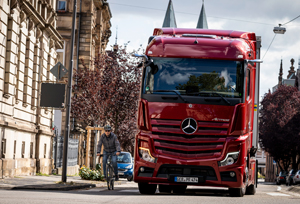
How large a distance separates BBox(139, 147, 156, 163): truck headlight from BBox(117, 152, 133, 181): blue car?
724 inches

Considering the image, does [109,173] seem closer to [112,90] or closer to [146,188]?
[146,188]

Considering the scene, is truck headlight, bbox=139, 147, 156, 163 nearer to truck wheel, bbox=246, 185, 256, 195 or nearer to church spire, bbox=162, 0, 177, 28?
truck wheel, bbox=246, 185, 256, 195

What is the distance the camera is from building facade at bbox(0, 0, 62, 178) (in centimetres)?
2098

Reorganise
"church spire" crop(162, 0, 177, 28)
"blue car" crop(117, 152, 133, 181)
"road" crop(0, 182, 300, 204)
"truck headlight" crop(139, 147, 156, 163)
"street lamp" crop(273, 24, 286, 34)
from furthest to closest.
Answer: "church spire" crop(162, 0, 177, 28) → "blue car" crop(117, 152, 133, 181) → "street lamp" crop(273, 24, 286, 34) → "truck headlight" crop(139, 147, 156, 163) → "road" crop(0, 182, 300, 204)

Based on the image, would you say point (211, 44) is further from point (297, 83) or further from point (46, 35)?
point (297, 83)

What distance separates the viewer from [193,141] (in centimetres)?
1260

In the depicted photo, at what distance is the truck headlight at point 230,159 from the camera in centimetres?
1255

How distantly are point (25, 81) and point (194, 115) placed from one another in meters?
14.0

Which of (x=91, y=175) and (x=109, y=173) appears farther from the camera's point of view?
(x=91, y=175)

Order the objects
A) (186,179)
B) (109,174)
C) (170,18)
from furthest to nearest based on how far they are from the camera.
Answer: (170,18), (109,174), (186,179)

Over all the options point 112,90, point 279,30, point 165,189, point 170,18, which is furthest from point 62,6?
point 170,18

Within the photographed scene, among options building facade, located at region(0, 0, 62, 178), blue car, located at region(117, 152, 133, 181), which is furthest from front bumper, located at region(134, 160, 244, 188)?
blue car, located at region(117, 152, 133, 181)

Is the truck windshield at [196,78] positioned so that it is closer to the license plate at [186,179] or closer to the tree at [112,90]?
the license plate at [186,179]

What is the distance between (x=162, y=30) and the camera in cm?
1431
